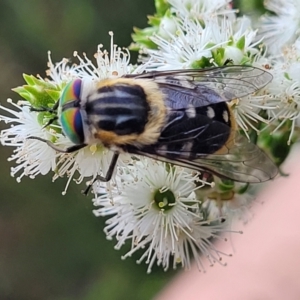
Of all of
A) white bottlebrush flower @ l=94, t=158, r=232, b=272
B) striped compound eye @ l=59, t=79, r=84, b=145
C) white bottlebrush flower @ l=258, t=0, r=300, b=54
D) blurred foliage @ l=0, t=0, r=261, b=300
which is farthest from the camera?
blurred foliage @ l=0, t=0, r=261, b=300

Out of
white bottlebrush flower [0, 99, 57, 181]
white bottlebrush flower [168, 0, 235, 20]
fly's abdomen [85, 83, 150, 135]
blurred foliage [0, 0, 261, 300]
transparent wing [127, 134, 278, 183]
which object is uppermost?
white bottlebrush flower [168, 0, 235, 20]

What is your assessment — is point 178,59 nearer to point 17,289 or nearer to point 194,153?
point 194,153

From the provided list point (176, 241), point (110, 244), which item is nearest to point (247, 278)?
point (110, 244)

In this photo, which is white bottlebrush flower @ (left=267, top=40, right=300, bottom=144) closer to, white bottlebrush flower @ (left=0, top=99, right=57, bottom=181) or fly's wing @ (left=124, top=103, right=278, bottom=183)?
fly's wing @ (left=124, top=103, right=278, bottom=183)

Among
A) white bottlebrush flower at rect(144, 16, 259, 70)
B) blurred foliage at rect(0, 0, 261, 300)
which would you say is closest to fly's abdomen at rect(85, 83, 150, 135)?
white bottlebrush flower at rect(144, 16, 259, 70)

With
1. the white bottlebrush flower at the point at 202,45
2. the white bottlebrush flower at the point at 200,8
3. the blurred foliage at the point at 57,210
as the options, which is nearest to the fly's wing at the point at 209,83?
the white bottlebrush flower at the point at 202,45

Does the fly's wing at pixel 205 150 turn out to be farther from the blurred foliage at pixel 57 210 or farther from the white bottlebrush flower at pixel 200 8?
the blurred foliage at pixel 57 210

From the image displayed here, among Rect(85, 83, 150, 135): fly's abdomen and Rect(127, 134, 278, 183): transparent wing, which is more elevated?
Rect(85, 83, 150, 135): fly's abdomen
